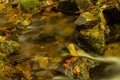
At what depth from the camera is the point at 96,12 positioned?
9.98 m

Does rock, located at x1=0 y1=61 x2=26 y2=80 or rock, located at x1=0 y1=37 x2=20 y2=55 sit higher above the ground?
rock, located at x1=0 y1=37 x2=20 y2=55

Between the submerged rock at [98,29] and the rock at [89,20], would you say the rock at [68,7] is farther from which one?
the rock at [89,20]

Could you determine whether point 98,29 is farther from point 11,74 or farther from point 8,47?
point 11,74

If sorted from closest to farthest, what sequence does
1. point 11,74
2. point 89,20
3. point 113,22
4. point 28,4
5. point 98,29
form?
point 11,74 → point 98,29 → point 89,20 → point 113,22 → point 28,4

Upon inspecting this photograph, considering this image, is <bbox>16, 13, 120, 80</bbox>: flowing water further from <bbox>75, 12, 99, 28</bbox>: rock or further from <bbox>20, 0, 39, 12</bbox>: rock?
<bbox>20, 0, 39, 12</bbox>: rock

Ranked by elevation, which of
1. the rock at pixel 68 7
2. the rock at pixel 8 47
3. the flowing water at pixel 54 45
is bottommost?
the flowing water at pixel 54 45

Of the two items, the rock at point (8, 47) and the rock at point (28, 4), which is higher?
the rock at point (28, 4)

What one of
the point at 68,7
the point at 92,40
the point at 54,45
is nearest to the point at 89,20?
the point at 92,40

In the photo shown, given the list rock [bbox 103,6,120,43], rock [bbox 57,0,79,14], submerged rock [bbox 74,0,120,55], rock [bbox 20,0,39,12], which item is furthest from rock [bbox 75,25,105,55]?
rock [bbox 20,0,39,12]

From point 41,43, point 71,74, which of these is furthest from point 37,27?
point 71,74

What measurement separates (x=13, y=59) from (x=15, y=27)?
3.78 m

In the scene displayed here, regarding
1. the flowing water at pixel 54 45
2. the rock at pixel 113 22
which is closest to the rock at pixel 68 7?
the flowing water at pixel 54 45

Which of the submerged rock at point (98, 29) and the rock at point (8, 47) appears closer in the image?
the submerged rock at point (98, 29)

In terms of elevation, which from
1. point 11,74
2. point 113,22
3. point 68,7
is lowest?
point 11,74
